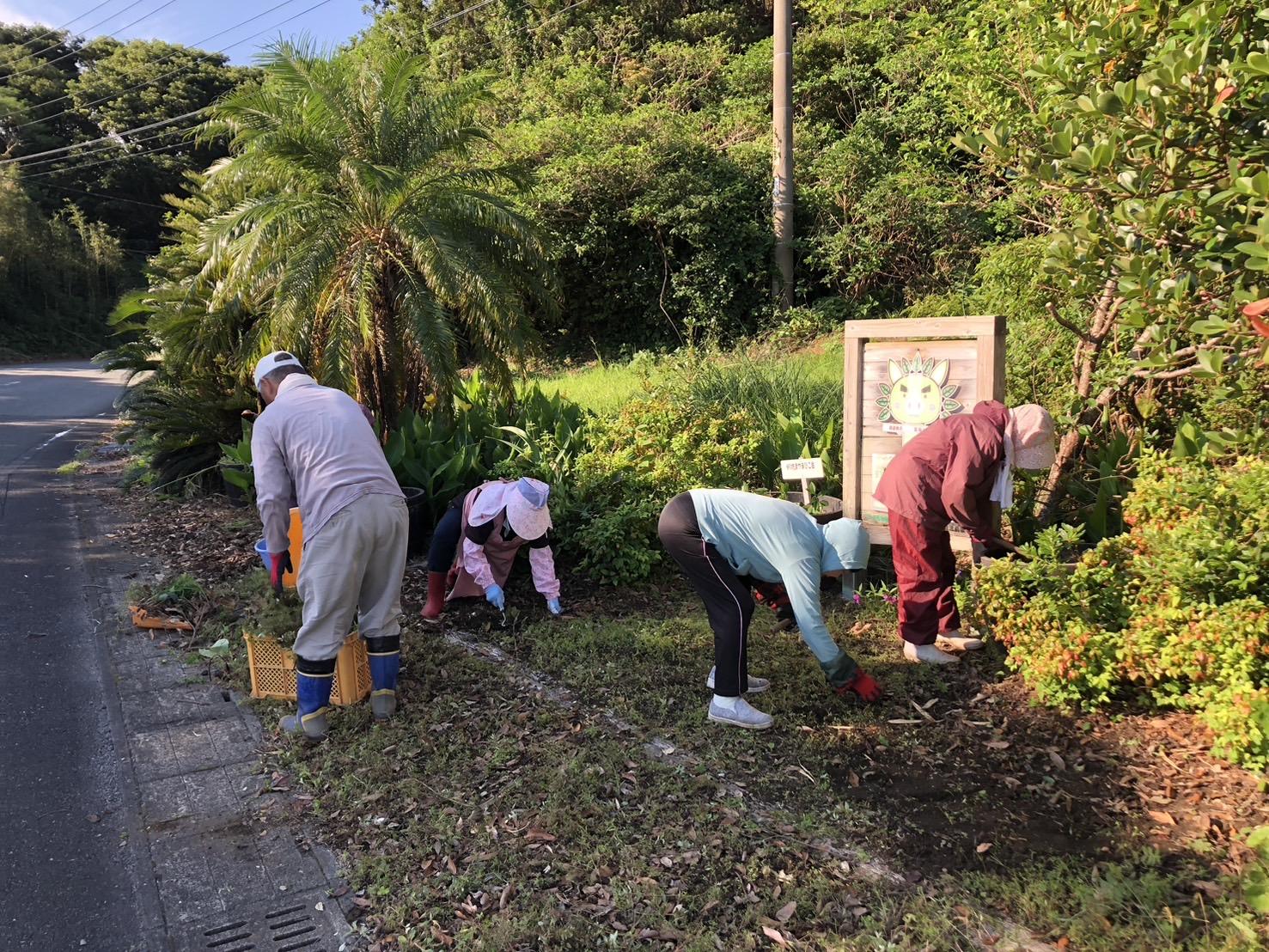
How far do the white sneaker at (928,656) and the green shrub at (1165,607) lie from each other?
37 centimetres

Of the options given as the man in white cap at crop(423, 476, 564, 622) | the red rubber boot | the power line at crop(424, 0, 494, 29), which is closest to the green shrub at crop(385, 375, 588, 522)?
the man in white cap at crop(423, 476, 564, 622)

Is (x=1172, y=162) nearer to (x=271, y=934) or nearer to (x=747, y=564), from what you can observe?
(x=747, y=564)

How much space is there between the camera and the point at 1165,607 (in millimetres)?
3805

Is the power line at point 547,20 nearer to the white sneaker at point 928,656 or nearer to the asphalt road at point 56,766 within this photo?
the asphalt road at point 56,766

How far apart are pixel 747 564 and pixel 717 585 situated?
0.17 m

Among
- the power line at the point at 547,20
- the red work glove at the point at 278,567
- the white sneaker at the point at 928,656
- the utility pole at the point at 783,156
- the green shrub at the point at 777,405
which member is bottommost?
the white sneaker at the point at 928,656

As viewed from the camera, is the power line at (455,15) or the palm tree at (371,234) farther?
the power line at (455,15)

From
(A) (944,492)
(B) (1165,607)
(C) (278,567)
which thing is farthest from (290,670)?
(B) (1165,607)

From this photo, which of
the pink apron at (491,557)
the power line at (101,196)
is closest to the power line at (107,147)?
the power line at (101,196)

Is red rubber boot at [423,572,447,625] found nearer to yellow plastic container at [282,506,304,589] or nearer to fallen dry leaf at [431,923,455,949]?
yellow plastic container at [282,506,304,589]

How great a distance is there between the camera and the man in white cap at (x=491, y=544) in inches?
202

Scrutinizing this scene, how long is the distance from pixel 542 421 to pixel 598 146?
10.3 metres

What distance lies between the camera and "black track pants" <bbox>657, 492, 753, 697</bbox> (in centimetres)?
392

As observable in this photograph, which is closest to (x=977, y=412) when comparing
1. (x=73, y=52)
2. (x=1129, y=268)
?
(x=1129, y=268)
